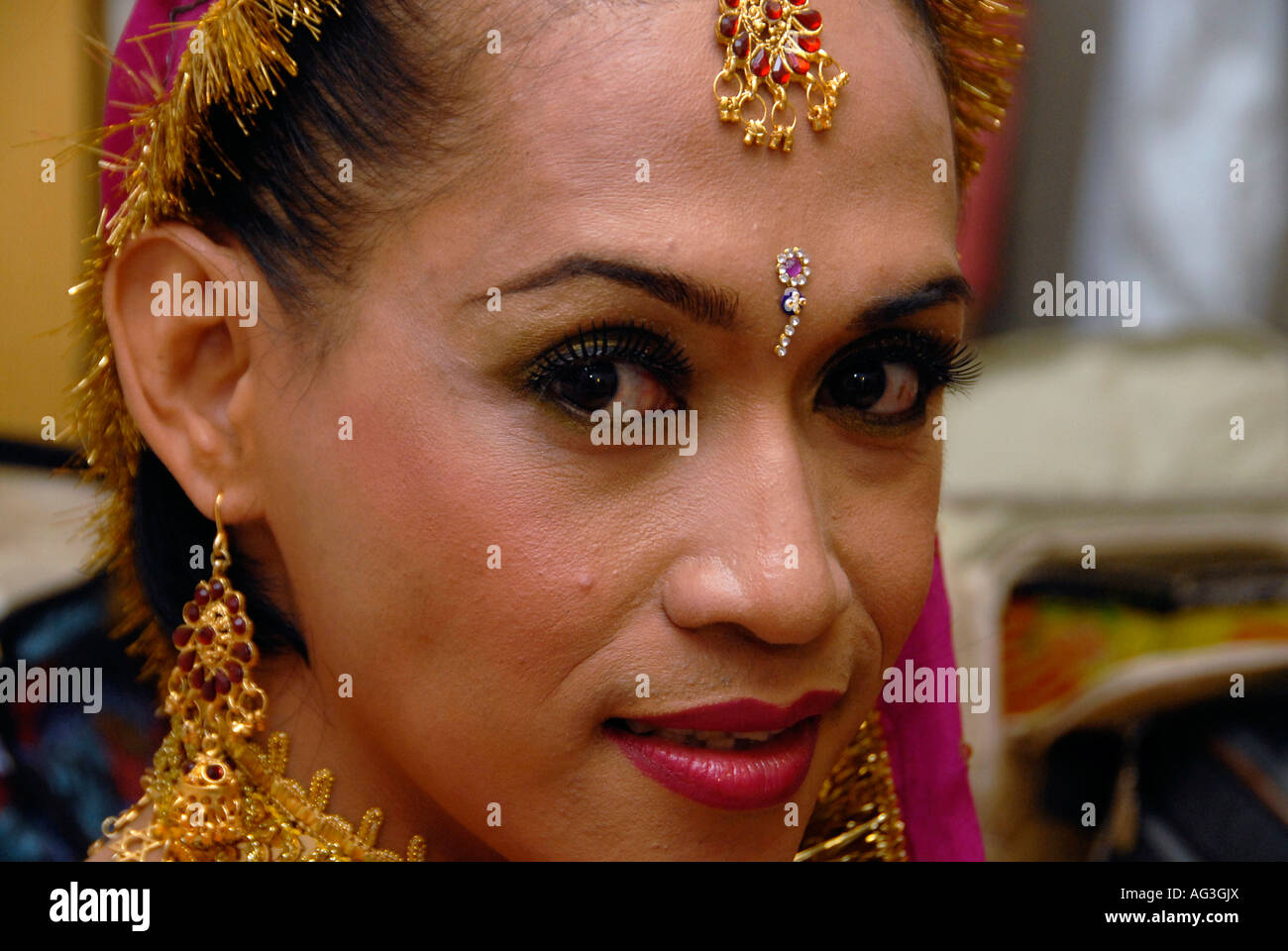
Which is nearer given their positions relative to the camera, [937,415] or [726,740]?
[726,740]

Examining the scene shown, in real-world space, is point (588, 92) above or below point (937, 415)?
above

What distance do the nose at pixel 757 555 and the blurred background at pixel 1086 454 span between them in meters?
0.79

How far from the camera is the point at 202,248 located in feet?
4.01

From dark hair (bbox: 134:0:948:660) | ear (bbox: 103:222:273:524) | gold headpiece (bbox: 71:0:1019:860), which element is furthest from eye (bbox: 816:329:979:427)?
ear (bbox: 103:222:273:524)

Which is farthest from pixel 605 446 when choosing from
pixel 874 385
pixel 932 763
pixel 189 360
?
pixel 932 763

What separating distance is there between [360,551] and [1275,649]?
183 centimetres

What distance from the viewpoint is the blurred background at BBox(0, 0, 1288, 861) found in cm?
210

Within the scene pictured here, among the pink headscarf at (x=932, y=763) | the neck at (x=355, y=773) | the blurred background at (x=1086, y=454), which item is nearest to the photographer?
the neck at (x=355, y=773)

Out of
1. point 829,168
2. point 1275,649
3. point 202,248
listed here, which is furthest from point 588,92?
point 1275,649

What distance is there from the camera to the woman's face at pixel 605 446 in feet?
3.50

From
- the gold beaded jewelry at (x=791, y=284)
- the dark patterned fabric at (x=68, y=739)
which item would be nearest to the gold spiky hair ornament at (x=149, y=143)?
the gold beaded jewelry at (x=791, y=284)

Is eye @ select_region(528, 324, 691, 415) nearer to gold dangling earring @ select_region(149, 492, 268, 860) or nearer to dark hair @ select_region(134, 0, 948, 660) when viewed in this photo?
dark hair @ select_region(134, 0, 948, 660)

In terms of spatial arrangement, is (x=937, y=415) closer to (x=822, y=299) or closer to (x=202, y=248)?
(x=822, y=299)

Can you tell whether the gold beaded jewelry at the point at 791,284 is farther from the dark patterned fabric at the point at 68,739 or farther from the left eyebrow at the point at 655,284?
the dark patterned fabric at the point at 68,739
